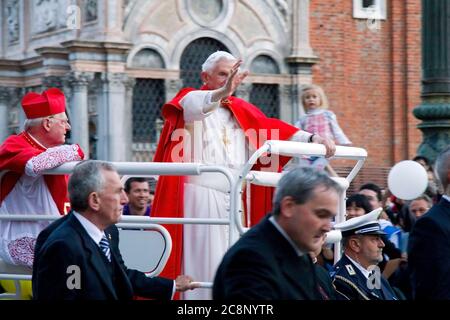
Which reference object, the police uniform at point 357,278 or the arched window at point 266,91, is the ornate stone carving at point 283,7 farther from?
the police uniform at point 357,278

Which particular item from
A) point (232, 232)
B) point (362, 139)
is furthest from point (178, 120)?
point (362, 139)

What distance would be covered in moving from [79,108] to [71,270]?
15.6 m

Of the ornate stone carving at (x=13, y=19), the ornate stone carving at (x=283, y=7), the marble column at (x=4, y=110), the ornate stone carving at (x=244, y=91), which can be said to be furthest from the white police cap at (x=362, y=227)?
the ornate stone carving at (x=13, y=19)

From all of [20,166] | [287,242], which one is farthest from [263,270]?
[20,166]

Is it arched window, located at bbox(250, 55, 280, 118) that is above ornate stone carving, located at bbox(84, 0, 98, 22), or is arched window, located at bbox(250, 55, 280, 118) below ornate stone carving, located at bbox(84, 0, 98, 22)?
below

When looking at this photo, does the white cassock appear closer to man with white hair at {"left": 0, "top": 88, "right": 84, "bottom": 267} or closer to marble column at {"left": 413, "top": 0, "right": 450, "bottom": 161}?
man with white hair at {"left": 0, "top": 88, "right": 84, "bottom": 267}

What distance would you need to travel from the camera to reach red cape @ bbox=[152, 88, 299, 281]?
8.09 meters

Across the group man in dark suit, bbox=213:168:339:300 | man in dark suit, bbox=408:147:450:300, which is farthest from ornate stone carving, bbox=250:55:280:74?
man in dark suit, bbox=213:168:339:300

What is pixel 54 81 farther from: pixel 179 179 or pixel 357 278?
pixel 357 278

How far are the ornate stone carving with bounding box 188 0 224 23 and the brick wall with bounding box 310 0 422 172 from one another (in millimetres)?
2702

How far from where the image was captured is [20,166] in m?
7.66

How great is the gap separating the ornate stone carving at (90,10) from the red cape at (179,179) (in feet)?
44.4

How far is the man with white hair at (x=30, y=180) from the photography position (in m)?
7.68
